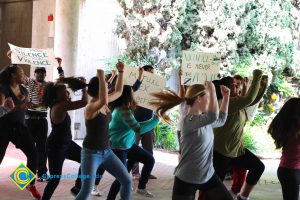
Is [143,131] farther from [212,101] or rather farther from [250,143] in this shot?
[250,143]

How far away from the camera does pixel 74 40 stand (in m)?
11.9

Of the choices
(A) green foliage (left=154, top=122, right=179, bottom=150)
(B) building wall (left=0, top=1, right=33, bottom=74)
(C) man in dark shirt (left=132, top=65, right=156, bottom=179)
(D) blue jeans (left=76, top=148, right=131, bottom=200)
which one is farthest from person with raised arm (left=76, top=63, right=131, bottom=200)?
(B) building wall (left=0, top=1, right=33, bottom=74)

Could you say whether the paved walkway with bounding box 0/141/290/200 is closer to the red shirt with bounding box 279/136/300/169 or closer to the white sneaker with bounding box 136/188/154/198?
the white sneaker with bounding box 136/188/154/198

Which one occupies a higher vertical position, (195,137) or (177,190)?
(195,137)

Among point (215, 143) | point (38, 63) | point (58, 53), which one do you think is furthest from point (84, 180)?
point (58, 53)

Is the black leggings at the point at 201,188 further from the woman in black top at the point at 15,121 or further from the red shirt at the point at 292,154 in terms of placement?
the woman in black top at the point at 15,121

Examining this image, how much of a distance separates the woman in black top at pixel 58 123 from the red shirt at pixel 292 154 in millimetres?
2358

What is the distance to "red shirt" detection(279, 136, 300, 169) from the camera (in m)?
5.88

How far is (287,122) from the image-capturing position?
19.4 feet

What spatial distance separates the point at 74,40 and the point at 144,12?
3566mm

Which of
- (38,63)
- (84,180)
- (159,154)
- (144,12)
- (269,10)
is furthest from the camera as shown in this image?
(269,10)

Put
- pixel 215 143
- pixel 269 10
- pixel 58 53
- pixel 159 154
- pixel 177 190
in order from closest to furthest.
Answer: pixel 177 190 → pixel 215 143 → pixel 58 53 → pixel 159 154 → pixel 269 10

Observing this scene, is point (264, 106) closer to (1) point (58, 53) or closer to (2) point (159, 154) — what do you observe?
(2) point (159, 154)

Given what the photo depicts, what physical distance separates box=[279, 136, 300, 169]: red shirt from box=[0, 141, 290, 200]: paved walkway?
245 cm
